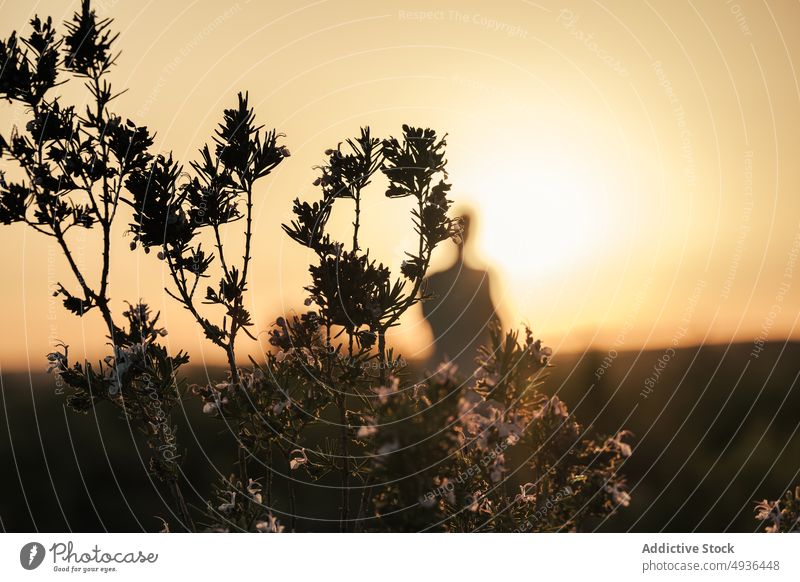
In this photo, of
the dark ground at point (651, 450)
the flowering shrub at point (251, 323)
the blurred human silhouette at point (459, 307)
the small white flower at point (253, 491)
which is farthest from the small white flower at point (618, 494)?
the blurred human silhouette at point (459, 307)

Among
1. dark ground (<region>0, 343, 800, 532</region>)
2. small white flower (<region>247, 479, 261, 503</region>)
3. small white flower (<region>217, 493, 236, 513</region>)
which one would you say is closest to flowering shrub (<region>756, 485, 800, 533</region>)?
dark ground (<region>0, 343, 800, 532</region>)

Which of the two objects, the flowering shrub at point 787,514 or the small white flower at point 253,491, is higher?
the small white flower at point 253,491

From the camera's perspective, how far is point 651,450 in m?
12.7

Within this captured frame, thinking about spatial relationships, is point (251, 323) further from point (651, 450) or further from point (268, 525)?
point (651, 450)

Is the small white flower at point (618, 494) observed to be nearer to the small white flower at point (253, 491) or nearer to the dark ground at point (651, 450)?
the small white flower at point (253, 491)

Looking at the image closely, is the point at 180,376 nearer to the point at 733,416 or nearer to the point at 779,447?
the point at 779,447

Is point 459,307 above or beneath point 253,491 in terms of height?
above

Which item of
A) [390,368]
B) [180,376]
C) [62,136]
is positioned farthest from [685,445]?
[62,136]

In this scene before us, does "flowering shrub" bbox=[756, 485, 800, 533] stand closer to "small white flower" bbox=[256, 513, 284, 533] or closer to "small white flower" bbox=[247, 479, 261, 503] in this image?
"small white flower" bbox=[256, 513, 284, 533]

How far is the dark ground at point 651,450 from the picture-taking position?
31.2 ft

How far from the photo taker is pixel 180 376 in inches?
223

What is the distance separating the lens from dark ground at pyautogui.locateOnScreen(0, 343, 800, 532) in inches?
374

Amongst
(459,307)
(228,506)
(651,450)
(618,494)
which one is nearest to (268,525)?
(228,506)
